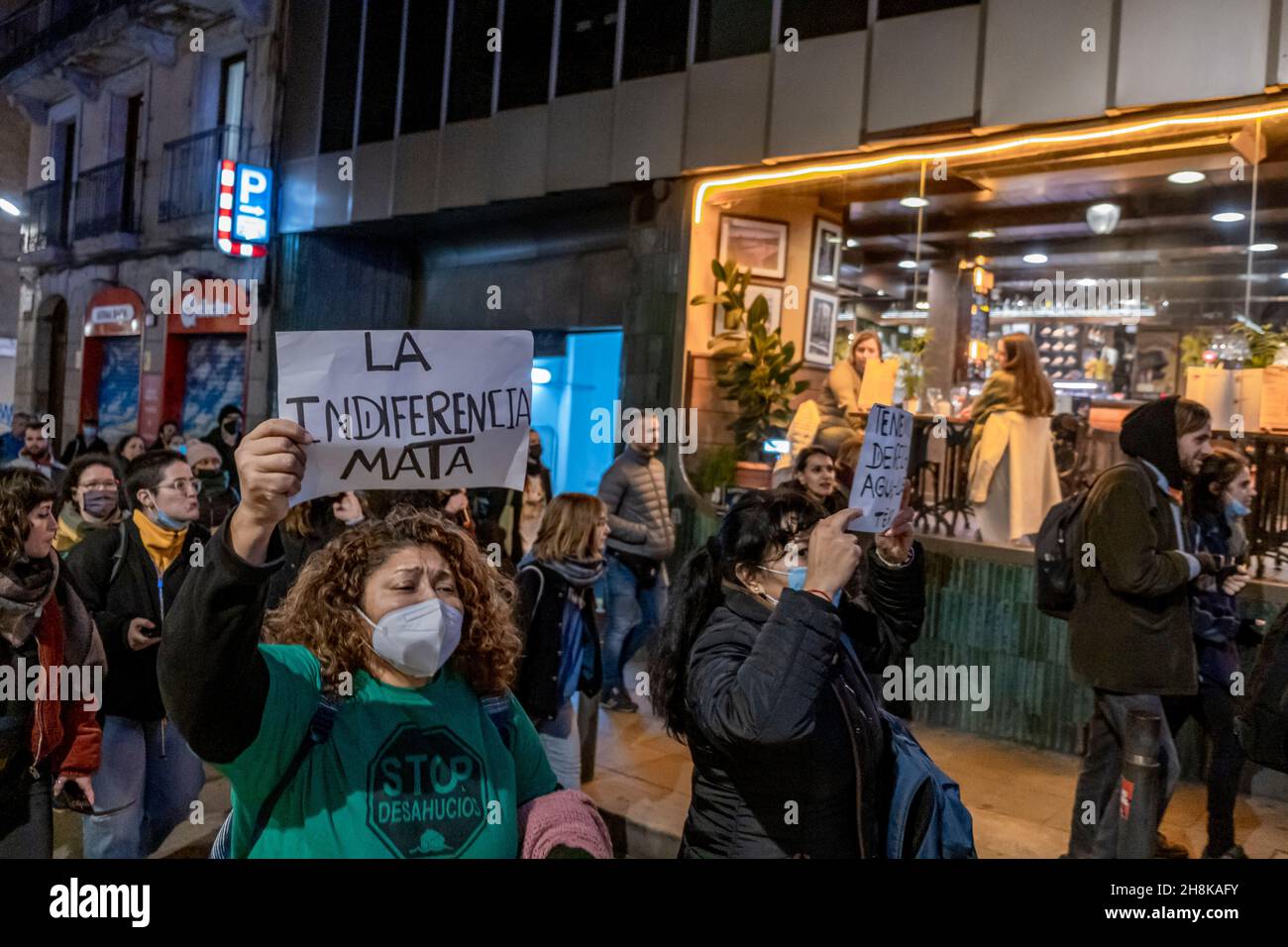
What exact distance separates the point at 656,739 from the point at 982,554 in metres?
2.58

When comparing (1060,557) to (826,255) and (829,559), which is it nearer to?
(829,559)

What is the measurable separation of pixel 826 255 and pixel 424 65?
18.4 ft

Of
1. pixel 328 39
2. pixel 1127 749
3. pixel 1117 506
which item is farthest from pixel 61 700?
pixel 328 39

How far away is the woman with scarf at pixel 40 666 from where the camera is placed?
335 cm

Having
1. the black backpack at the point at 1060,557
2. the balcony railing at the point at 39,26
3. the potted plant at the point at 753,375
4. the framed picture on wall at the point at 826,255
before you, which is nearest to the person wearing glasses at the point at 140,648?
the black backpack at the point at 1060,557

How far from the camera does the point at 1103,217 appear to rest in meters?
10.5

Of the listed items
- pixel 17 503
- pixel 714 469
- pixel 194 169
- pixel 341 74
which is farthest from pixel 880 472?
pixel 194 169

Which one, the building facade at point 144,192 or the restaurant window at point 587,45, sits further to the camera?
the building facade at point 144,192

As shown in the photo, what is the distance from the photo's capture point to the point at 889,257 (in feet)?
38.1

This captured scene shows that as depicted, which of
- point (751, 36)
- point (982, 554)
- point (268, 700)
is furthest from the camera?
point (751, 36)

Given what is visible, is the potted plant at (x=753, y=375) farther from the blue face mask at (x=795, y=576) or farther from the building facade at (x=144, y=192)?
the building facade at (x=144, y=192)

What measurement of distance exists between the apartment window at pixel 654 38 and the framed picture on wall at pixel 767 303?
86.5 inches

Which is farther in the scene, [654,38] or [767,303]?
[654,38]

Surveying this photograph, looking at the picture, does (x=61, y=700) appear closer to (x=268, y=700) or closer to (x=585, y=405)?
(x=268, y=700)
